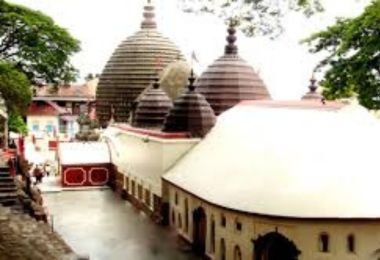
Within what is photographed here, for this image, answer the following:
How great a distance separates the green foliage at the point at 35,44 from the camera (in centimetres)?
3048

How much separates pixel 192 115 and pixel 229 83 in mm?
3590

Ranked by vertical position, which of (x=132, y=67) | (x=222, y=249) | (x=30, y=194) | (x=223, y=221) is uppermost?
(x=132, y=67)

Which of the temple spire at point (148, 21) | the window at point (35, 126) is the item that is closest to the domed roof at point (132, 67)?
the temple spire at point (148, 21)

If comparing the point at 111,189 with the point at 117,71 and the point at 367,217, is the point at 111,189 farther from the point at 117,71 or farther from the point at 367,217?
the point at 367,217

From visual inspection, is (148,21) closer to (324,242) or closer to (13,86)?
(13,86)

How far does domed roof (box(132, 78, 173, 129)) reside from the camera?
3080 cm

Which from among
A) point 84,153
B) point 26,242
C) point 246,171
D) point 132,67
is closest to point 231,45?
point 84,153

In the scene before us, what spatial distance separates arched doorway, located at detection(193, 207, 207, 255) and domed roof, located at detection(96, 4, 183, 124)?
18189 millimetres

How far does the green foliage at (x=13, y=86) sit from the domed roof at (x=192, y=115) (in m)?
5.74

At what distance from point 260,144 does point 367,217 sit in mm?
4656

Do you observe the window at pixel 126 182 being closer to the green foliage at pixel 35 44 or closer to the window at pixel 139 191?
the window at pixel 139 191

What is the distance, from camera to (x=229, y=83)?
29781 millimetres

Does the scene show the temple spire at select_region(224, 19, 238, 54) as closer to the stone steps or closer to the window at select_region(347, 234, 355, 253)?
the stone steps

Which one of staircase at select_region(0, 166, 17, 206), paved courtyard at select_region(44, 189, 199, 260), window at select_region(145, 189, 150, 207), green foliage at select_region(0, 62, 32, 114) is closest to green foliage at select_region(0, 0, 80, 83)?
green foliage at select_region(0, 62, 32, 114)
